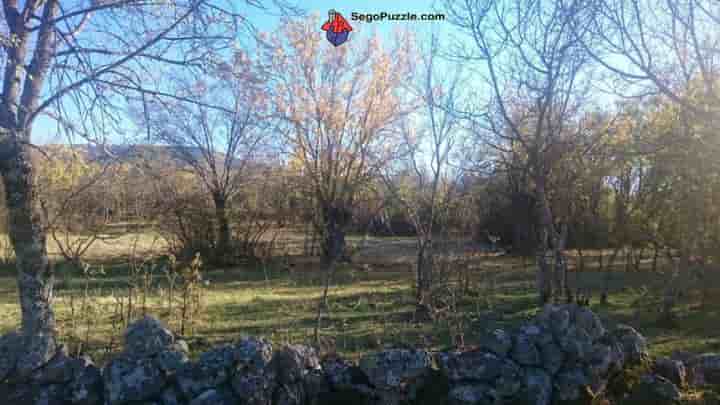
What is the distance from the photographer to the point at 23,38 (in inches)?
174

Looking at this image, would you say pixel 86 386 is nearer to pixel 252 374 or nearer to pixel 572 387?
pixel 252 374

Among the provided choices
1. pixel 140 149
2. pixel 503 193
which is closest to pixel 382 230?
pixel 503 193

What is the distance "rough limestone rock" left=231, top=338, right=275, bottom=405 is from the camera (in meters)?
3.44

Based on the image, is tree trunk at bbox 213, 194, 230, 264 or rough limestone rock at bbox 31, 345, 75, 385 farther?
tree trunk at bbox 213, 194, 230, 264

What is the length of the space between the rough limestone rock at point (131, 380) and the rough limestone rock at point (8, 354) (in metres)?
1.16

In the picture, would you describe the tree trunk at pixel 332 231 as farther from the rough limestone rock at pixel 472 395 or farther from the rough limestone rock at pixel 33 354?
the rough limestone rock at pixel 472 395

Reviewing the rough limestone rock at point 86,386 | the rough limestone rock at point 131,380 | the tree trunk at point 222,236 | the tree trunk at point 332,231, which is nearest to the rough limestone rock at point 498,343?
the rough limestone rock at point 131,380

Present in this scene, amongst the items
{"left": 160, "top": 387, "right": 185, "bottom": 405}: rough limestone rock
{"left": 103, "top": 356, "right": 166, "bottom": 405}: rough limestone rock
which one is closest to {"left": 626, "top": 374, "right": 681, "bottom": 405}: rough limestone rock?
{"left": 160, "top": 387, "right": 185, "bottom": 405}: rough limestone rock

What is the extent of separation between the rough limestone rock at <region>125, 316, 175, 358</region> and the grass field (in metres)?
1.87

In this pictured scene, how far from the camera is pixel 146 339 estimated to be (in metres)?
3.62

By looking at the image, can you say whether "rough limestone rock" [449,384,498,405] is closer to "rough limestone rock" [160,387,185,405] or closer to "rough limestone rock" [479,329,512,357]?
"rough limestone rock" [479,329,512,357]

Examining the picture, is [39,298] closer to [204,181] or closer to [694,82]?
[694,82]

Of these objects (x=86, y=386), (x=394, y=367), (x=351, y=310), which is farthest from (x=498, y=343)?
(x=351, y=310)

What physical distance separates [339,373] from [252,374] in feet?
2.11
